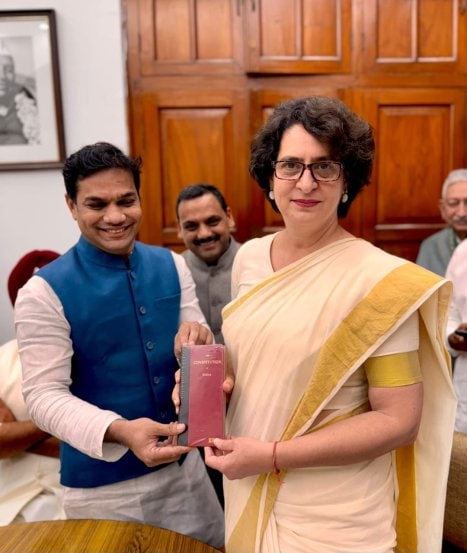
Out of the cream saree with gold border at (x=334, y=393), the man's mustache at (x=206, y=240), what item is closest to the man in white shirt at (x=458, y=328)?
the cream saree with gold border at (x=334, y=393)

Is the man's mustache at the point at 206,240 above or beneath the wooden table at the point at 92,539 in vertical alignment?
above

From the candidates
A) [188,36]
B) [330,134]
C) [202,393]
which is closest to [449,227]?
[188,36]

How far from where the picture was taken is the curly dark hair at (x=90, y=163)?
1.17 m

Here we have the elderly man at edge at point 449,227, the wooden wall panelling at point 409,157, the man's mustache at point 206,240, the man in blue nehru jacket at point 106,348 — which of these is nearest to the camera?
the man in blue nehru jacket at point 106,348

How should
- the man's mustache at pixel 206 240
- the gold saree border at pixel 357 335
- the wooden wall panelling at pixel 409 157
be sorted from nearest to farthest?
the gold saree border at pixel 357 335 < the man's mustache at pixel 206 240 < the wooden wall panelling at pixel 409 157

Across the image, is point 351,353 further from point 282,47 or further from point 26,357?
point 282,47

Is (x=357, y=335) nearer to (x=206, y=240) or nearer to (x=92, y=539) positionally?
(x=92, y=539)

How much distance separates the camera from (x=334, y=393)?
96 cm

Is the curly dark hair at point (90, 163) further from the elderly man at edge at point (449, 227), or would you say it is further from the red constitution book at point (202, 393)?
the elderly man at edge at point (449, 227)

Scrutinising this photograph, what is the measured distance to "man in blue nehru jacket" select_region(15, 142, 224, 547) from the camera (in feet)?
3.74

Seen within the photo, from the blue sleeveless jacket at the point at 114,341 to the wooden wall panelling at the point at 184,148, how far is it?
144 cm

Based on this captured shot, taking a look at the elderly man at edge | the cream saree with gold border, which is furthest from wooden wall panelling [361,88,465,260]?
the cream saree with gold border

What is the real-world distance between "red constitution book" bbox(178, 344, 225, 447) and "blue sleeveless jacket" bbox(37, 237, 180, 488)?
0.92 feet

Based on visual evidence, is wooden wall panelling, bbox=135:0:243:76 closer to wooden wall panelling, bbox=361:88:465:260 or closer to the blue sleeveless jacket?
wooden wall panelling, bbox=361:88:465:260
